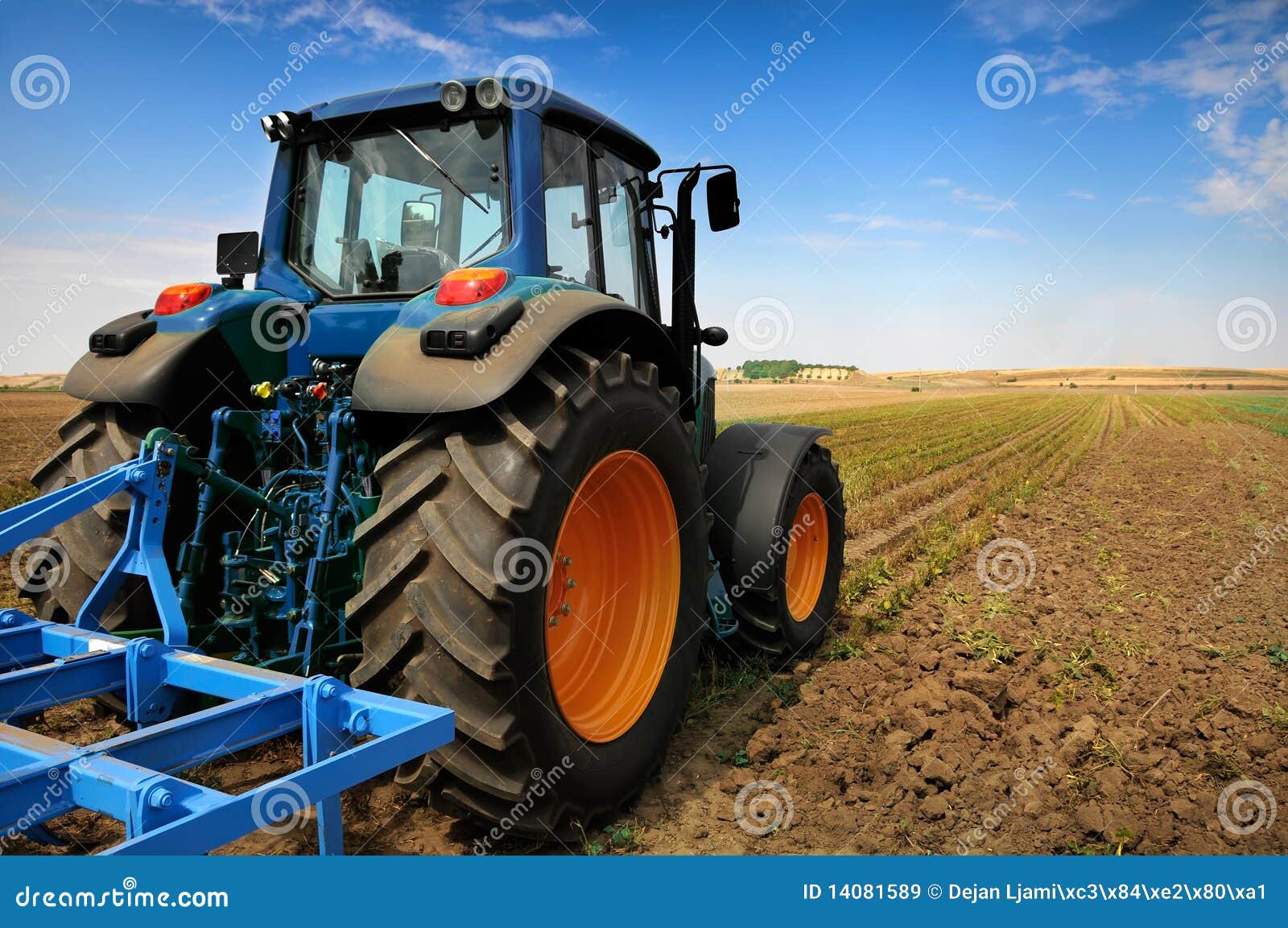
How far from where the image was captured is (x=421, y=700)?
2.21 metres

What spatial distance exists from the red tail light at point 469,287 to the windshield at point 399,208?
0.49 metres

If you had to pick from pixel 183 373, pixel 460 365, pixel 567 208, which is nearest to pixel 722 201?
pixel 567 208

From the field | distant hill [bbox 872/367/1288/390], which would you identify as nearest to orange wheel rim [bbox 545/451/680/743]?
the field

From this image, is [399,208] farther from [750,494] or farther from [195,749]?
[195,749]

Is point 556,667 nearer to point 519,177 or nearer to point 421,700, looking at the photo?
point 421,700

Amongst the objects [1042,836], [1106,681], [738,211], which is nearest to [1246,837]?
[1042,836]

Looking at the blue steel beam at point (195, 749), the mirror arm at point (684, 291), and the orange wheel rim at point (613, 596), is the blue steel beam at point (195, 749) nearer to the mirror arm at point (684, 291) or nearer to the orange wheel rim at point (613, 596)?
the orange wheel rim at point (613, 596)

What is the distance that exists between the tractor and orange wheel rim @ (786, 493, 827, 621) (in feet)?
1.38

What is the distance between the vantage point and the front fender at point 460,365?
2297 mm

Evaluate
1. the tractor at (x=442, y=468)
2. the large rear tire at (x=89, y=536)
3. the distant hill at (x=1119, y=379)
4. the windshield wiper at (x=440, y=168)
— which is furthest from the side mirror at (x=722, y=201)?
the distant hill at (x=1119, y=379)

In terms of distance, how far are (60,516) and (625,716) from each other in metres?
1.77

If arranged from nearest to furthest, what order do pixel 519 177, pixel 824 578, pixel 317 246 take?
pixel 519 177
pixel 317 246
pixel 824 578

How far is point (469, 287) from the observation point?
100 inches

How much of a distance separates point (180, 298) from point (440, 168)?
1.17 m
